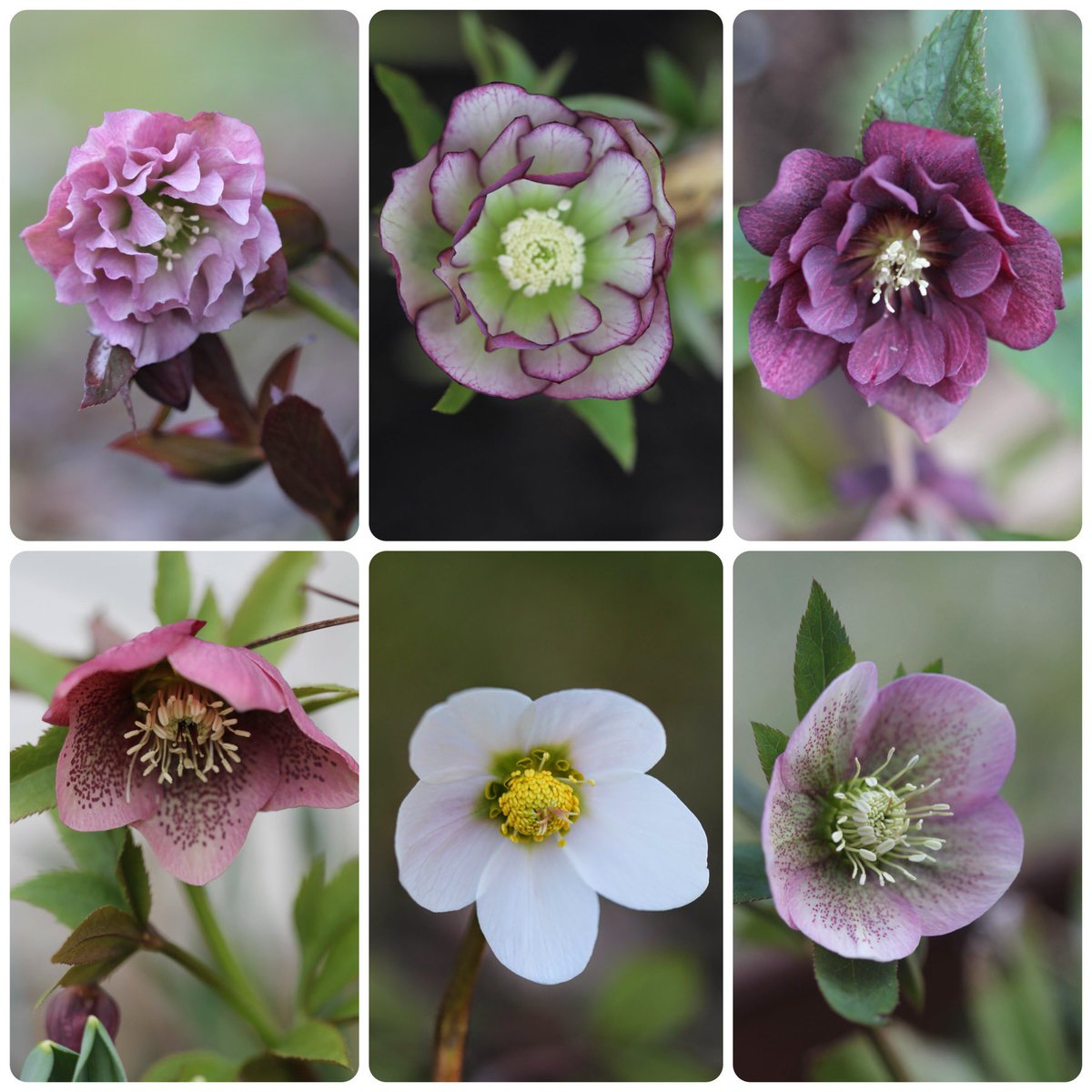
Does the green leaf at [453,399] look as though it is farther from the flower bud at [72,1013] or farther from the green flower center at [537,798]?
the flower bud at [72,1013]

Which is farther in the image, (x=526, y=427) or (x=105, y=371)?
(x=526, y=427)

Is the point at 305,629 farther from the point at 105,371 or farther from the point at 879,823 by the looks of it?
the point at 879,823

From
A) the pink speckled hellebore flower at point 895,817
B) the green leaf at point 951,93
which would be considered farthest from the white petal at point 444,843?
the green leaf at point 951,93

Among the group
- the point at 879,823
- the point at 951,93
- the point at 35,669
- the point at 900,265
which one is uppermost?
the point at 951,93

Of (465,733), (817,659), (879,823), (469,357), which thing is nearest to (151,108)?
(469,357)

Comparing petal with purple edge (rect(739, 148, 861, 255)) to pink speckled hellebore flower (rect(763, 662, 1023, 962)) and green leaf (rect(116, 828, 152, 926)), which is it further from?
green leaf (rect(116, 828, 152, 926))
